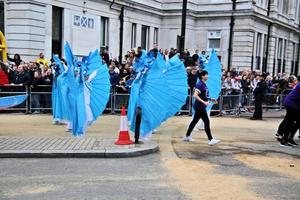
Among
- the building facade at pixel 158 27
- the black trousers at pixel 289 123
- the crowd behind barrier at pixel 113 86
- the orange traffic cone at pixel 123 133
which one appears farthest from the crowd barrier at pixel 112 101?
the building facade at pixel 158 27

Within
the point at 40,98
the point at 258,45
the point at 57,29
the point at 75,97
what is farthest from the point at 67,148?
the point at 258,45

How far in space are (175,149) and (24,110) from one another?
23.7 feet

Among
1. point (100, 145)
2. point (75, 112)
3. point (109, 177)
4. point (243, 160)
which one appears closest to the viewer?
point (109, 177)

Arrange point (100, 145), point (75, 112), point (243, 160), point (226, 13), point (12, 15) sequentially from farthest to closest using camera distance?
point (226, 13) < point (12, 15) < point (75, 112) < point (100, 145) < point (243, 160)

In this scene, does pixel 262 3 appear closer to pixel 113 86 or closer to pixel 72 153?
pixel 113 86

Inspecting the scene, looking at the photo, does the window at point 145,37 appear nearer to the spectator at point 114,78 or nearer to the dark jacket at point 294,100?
the spectator at point 114,78

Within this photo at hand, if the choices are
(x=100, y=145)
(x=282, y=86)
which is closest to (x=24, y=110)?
(x=100, y=145)

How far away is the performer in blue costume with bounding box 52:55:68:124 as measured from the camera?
11670mm

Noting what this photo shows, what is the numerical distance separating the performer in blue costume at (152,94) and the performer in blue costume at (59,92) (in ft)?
7.89

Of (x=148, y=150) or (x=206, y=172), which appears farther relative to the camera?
(x=148, y=150)

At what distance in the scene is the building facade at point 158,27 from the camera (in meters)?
20.8

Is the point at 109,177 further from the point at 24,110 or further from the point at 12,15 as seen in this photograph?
the point at 12,15

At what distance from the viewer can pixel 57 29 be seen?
74.6 ft

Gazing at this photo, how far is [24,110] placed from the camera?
14.9 m
